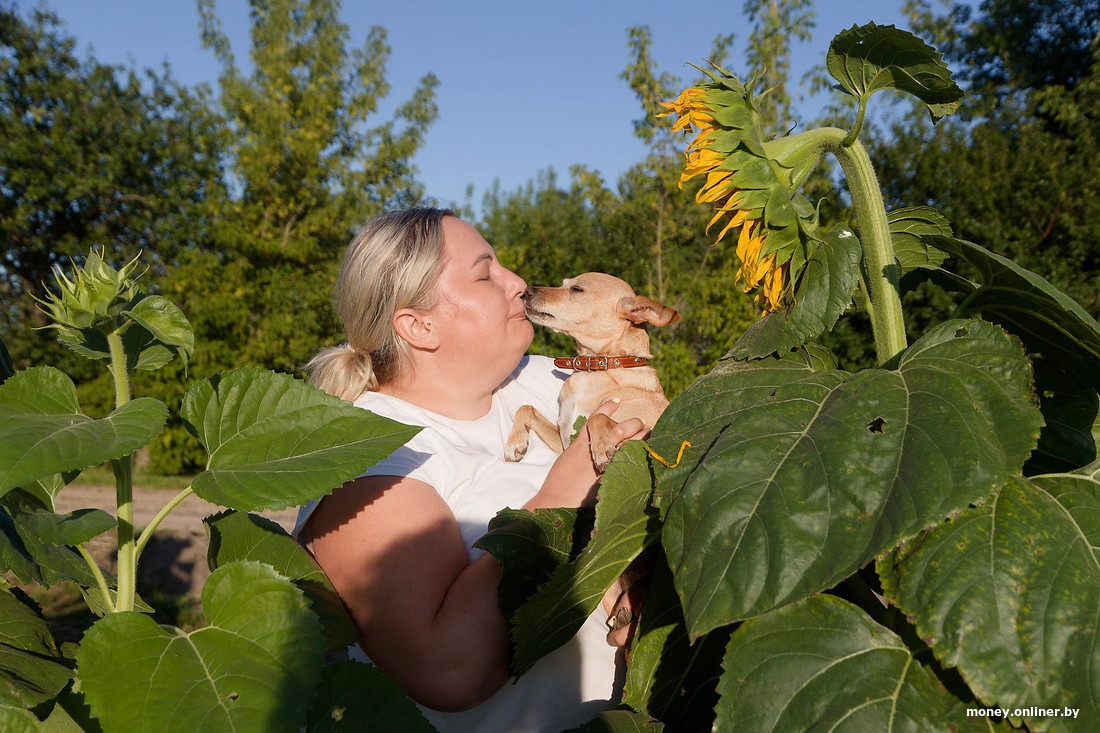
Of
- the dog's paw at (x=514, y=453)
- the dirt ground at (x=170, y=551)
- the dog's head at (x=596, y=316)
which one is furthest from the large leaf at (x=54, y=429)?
the dirt ground at (x=170, y=551)

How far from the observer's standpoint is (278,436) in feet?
4.02

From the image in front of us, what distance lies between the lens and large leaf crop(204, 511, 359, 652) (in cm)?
137

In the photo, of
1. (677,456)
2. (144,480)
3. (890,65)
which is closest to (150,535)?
(677,456)

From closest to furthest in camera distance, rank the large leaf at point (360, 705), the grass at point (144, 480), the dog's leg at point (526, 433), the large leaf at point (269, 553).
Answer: the large leaf at point (360, 705) → the large leaf at point (269, 553) → the dog's leg at point (526, 433) → the grass at point (144, 480)

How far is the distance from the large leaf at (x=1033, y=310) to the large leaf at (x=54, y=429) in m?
1.23

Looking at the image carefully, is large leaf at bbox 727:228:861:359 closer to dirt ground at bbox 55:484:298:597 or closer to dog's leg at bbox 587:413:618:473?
dog's leg at bbox 587:413:618:473

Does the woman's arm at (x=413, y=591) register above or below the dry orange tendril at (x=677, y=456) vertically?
below

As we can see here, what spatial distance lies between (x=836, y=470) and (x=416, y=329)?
6.28 feet

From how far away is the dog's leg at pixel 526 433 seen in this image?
107 inches

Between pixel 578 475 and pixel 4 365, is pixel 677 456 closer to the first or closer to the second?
pixel 578 475

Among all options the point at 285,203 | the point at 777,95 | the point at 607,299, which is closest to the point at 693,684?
the point at 607,299

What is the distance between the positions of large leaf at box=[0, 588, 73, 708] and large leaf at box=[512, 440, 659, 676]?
0.69 meters

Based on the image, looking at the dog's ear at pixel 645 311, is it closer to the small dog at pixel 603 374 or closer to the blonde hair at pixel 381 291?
the small dog at pixel 603 374

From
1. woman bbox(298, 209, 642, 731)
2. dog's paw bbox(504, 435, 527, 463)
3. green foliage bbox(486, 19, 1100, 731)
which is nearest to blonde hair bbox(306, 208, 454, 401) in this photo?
woman bbox(298, 209, 642, 731)
